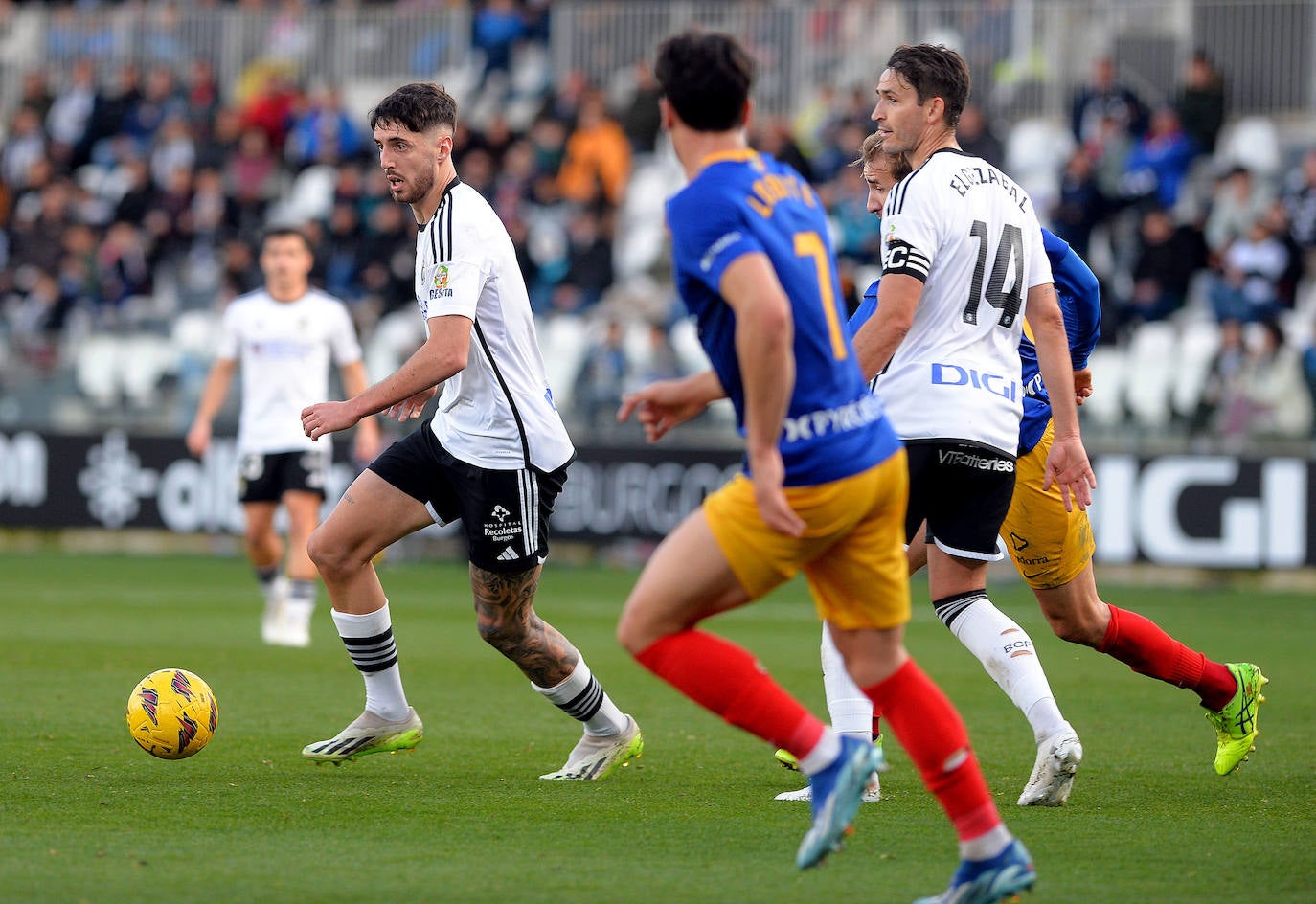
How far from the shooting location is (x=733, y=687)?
4.67 metres

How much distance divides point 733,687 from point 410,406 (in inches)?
103

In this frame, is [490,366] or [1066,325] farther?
[1066,325]

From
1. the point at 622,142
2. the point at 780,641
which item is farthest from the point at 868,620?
the point at 622,142

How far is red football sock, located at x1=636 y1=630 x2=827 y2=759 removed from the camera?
464 centimetres

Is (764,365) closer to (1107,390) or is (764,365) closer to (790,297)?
(790,297)

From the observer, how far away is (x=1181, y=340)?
682 inches

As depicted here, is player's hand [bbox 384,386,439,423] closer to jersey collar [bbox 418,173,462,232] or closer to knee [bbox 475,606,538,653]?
jersey collar [bbox 418,173,462,232]

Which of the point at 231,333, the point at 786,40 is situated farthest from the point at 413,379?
the point at 786,40

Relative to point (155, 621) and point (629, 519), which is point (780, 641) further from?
point (629, 519)

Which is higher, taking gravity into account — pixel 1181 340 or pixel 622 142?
pixel 622 142

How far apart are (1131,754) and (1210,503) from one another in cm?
906

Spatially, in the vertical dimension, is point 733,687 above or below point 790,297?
below

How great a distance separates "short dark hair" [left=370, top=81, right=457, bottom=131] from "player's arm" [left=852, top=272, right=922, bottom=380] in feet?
6.22

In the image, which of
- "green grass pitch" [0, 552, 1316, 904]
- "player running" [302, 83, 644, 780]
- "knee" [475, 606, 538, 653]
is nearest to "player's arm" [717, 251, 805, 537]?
"green grass pitch" [0, 552, 1316, 904]
